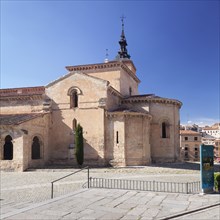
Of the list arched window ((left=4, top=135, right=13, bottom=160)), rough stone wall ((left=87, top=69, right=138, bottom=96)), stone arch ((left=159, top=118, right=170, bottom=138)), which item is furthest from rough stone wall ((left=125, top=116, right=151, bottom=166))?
arched window ((left=4, top=135, right=13, bottom=160))

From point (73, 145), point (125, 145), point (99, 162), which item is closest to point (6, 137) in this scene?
point (73, 145)

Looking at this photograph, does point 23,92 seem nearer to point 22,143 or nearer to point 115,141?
point 22,143

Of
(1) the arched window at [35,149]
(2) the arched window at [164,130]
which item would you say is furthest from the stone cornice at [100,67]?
(1) the arched window at [35,149]

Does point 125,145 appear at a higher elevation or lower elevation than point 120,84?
lower

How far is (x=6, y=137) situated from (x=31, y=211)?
16.3m

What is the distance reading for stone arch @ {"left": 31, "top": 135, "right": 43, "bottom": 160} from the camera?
81.7ft

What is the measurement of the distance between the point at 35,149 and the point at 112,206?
55.9 ft

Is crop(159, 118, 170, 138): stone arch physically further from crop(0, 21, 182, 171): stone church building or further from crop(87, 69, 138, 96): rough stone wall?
crop(87, 69, 138, 96): rough stone wall

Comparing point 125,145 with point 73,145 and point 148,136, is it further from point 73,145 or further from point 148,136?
point 73,145

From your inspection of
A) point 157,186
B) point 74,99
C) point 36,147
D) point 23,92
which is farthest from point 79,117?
point 157,186

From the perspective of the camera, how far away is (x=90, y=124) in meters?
25.3

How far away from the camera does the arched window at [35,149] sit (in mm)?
24875

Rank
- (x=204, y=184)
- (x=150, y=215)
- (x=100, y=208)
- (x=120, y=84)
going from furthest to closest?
(x=120, y=84) < (x=204, y=184) < (x=100, y=208) < (x=150, y=215)

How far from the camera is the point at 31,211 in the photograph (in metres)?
8.89
